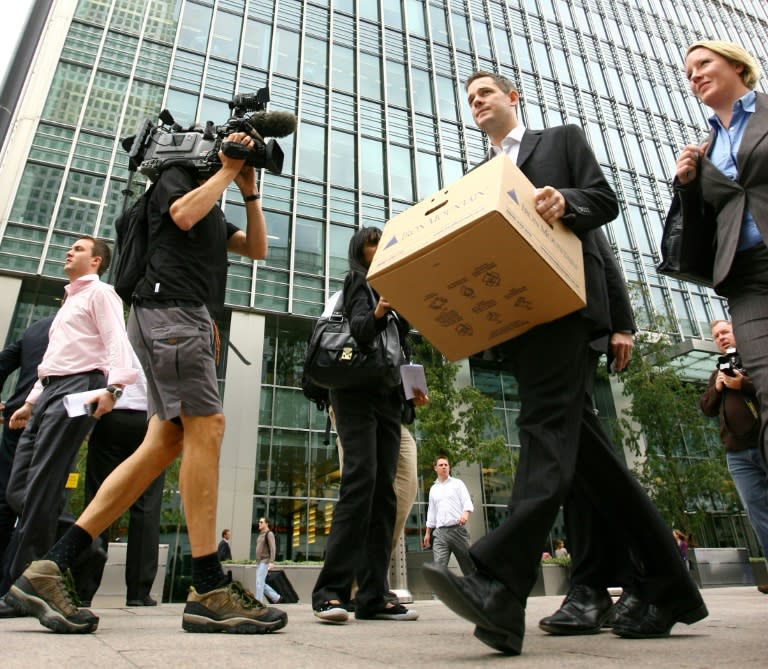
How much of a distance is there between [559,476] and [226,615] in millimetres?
1335

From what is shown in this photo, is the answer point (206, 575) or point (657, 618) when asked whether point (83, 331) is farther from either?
point (657, 618)

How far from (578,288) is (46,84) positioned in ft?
70.3

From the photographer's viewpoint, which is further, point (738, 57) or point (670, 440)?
point (670, 440)

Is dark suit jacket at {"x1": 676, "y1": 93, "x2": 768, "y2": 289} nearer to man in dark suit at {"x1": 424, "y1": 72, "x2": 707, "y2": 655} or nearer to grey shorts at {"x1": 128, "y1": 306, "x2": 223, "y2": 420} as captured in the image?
man in dark suit at {"x1": 424, "y1": 72, "x2": 707, "y2": 655}

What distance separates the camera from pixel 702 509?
55.7ft

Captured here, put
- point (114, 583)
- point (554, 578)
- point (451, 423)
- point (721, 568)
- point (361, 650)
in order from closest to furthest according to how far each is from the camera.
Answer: point (361, 650) → point (114, 583) → point (554, 578) → point (721, 568) → point (451, 423)

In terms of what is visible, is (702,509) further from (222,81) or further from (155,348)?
(222,81)

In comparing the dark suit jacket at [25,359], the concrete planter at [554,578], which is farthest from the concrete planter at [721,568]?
the dark suit jacket at [25,359]

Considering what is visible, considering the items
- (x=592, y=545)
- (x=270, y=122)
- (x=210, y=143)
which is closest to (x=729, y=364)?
(x=592, y=545)

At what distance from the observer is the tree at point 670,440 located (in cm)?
1680

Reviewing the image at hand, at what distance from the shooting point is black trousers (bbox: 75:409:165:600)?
4766mm

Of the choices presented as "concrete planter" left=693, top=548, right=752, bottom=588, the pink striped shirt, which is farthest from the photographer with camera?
"concrete planter" left=693, top=548, right=752, bottom=588

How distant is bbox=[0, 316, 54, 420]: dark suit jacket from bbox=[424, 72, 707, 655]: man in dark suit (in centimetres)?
361

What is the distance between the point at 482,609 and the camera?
1736mm
